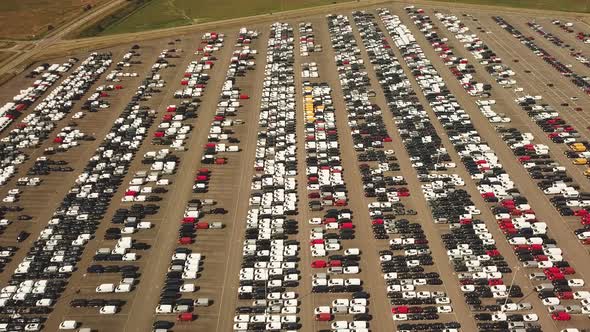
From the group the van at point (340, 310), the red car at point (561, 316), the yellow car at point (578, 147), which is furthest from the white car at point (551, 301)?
the yellow car at point (578, 147)

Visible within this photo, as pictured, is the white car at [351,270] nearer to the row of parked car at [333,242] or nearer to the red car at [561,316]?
the row of parked car at [333,242]

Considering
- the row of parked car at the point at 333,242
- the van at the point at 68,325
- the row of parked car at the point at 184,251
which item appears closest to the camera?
the van at the point at 68,325

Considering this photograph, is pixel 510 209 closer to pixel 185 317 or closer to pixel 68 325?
pixel 185 317

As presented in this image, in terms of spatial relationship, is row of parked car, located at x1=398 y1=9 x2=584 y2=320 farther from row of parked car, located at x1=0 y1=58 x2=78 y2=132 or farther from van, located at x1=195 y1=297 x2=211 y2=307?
row of parked car, located at x1=0 y1=58 x2=78 y2=132

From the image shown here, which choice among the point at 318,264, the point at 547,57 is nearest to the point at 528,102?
the point at 547,57

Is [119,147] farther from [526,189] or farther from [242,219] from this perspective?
[526,189]

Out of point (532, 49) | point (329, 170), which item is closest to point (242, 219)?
point (329, 170)
